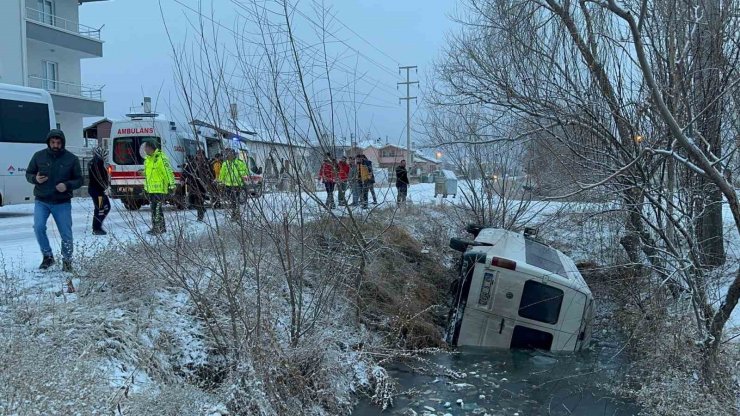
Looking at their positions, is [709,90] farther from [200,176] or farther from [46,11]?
[46,11]

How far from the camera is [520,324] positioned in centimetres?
697

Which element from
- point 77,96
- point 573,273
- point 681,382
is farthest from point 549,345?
point 77,96

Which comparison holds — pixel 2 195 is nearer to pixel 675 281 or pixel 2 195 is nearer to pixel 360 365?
pixel 360 365

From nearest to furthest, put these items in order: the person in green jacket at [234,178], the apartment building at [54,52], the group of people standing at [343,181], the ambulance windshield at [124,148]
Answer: the person in green jacket at [234,178]
the group of people standing at [343,181]
the ambulance windshield at [124,148]
the apartment building at [54,52]

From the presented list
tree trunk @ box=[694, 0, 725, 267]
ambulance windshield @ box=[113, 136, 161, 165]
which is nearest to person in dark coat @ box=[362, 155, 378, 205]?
tree trunk @ box=[694, 0, 725, 267]

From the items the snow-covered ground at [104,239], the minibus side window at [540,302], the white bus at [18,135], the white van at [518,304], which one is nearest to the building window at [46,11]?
the white bus at [18,135]

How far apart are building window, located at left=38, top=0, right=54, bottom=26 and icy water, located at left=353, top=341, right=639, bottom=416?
27.3m

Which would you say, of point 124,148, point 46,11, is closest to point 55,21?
point 46,11

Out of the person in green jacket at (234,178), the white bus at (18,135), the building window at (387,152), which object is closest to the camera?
the person in green jacket at (234,178)

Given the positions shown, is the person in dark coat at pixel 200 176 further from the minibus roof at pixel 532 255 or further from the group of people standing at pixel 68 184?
the minibus roof at pixel 532 255

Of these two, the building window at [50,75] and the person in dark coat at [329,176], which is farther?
the building window at [50,75]

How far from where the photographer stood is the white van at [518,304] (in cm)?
675

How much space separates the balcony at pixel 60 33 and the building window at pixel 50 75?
156 cm

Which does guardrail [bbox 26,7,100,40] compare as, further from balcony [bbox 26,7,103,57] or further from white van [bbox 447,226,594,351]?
white van [bbox 447,226,594,351]
